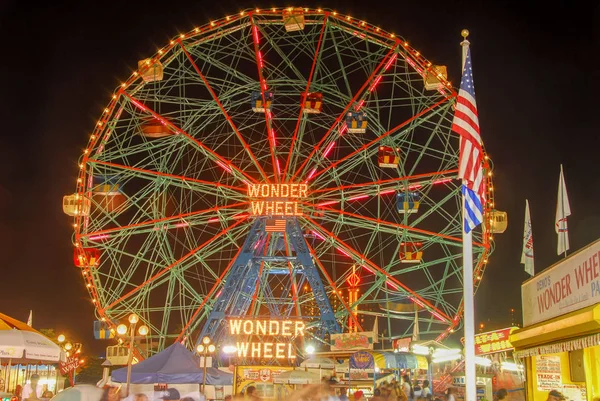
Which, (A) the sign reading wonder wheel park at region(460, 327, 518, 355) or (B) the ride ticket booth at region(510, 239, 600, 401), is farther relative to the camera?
(A) the sign reading wonder wheel park at region(460, 327, 518, 355)

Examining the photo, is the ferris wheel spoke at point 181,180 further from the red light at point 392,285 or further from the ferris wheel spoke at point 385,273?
the red light at point 392,285

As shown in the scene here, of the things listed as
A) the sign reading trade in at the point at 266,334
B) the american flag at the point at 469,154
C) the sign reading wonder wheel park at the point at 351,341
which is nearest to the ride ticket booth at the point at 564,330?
the american flag at the point at 469,154

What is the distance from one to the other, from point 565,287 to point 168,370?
943 cm

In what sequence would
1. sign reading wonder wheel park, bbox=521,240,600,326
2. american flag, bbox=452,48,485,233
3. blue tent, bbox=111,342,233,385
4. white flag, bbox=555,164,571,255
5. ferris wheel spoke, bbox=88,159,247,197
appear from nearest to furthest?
1. sign reading wonder wheel park, bbox=521,240,600,326
2. american flag, bbox=452,48,485,233
3. blue tent, bbox=111,342,233,385
4. white flag, bbox=555,164,571,255
5. ferris wheel spoke, bbox=88,159,247,197

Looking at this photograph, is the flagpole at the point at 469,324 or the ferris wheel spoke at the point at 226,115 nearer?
the flagpole at the point at 469,324

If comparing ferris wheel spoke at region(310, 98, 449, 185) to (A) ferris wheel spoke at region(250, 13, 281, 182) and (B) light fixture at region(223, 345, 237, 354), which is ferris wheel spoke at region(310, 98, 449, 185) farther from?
(B) light fixture at region(223, 345, 237, 354)

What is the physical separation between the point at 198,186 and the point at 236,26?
6.35 m

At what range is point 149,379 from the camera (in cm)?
1675

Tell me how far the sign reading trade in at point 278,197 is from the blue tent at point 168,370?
1077 cm

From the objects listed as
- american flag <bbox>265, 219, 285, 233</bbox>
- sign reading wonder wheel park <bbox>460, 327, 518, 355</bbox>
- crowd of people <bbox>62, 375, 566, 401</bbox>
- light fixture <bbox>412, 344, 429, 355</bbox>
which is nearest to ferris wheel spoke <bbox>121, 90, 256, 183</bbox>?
american flag <bbox>265, 219, 285, 233</bbox>

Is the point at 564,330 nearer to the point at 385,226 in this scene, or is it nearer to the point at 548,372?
the point at 548,372

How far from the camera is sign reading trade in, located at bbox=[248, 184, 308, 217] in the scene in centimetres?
2784

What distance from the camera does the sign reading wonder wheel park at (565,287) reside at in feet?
30.8

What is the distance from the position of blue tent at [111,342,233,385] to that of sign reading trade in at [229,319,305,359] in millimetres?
11696
